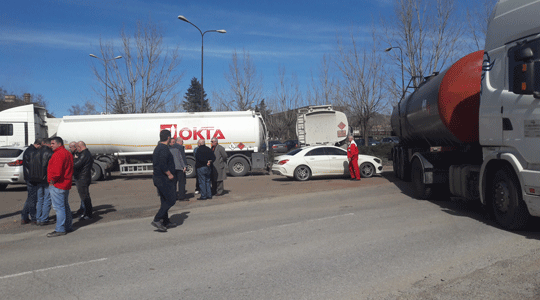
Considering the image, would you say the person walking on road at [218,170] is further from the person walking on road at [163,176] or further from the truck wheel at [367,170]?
the truck wheel at [367,170]

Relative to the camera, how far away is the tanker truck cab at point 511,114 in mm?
5930

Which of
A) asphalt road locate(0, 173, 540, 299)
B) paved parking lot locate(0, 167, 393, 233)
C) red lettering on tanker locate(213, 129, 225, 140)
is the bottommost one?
paved parking lot locate(0, 167, 393, 233)

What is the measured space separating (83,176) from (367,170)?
11.4 m

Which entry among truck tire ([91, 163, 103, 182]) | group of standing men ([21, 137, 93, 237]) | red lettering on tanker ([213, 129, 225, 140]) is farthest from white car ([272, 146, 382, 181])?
truck tire ([91, 163, 103, 182])

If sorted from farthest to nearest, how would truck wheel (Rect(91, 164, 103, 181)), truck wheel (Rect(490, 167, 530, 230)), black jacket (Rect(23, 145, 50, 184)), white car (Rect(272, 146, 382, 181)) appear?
1. truck wheel (Rect(91, 164, 103, 181))
2. white car (Rect(272, 146, 382, 181))
3. black jacket (Rect(23, 145, 50, 184))
4. truck wheel (Rect(490, 167, 530, 230))

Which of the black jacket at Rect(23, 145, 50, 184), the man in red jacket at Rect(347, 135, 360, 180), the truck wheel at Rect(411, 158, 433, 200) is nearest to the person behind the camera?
the black jacket at Rect(23, 145, 50, 184)

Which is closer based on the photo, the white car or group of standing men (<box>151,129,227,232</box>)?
group of standing men (<box>151,129,227,232</box>)

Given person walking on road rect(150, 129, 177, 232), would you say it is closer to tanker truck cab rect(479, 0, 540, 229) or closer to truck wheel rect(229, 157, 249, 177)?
tanker truck cab rect(479, 0, 540, 229)

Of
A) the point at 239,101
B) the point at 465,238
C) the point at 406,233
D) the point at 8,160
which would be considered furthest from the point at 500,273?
the point at 239,101

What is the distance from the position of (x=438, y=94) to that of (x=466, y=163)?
169cm

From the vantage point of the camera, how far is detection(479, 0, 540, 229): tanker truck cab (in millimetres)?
5930

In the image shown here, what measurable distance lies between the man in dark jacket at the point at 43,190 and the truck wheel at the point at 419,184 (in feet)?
27.7

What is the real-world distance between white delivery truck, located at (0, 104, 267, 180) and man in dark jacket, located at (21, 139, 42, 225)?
11.3m

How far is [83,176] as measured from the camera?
9234 mm
